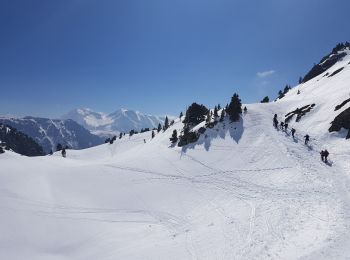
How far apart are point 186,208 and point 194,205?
2.91 ft

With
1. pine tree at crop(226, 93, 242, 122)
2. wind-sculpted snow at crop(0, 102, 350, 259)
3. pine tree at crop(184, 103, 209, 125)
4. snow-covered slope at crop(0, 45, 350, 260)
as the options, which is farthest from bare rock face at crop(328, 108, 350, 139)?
pine tree at crop(184, 103, 209, 125)

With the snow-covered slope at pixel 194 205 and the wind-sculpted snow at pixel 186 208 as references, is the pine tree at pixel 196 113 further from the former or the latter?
the wind-sculpted snow at pixel 186 208

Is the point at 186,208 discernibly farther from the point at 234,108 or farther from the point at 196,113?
the point at 196,113

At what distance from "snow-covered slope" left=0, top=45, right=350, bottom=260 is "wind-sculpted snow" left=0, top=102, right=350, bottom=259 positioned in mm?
95

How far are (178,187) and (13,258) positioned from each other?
18342 mm

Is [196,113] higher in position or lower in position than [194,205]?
higher

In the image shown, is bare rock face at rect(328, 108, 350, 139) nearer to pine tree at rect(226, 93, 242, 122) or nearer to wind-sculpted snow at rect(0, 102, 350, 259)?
wind-sculpted snow at rect(0, 102, 350, 259)

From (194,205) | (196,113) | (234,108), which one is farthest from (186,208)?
(196,113)

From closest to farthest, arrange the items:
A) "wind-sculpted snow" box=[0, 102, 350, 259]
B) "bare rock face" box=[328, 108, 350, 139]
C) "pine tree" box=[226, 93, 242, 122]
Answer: "wind-sculpted snow" box=[0, 102, 350, 259]
"bare rock face" box=[328, 108, 350, 139]
"pine tree" box=[226, 93, 242, 122]

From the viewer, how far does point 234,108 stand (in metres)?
61.8

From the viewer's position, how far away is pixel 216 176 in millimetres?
37375

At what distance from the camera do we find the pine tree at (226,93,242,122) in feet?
201

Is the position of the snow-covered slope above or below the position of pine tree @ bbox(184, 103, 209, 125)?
below

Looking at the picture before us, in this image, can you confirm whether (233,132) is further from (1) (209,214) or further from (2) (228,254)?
(2) (228,254)
